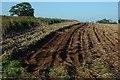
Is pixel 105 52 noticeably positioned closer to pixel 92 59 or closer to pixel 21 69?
pixel 92 59

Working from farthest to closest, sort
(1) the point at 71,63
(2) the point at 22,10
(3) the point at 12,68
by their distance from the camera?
(2) the point at 22,10 → (1) the point at 71,63 → (3) the point at 12,68

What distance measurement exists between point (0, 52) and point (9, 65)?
77.6 inches

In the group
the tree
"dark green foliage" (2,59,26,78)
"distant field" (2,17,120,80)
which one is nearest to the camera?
"dark green foliage" (2,59,26,78)

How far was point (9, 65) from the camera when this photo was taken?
23.6ft

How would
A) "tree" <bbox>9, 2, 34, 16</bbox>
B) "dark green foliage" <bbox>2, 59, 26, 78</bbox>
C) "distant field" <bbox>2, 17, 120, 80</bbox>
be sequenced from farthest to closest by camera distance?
1. "tree" <bbox>9, 2, 34, 16</bbox>
2. "distant field" <bbox>2, 17, 120, 80</bbox>
3. "dark green foliage" <bbox>2, 59, 26, 78</bbox>

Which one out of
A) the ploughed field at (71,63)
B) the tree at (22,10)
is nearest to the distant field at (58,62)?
the ploughed field at (71,63)

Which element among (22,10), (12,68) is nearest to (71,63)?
(12,68)

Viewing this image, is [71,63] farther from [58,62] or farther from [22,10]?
[22,10]

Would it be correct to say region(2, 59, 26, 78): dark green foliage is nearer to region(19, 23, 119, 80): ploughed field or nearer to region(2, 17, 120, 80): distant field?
region(2, 17, 120, 80): distant field

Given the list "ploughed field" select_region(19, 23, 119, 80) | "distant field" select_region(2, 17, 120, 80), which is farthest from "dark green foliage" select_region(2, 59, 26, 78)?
"ploughed field" select_region(19, 23, 119, 80)

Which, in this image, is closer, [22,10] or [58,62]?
[58,62]

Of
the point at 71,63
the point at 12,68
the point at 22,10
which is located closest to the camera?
the point at 12,68

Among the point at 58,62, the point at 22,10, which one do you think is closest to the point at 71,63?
the point at 58,62

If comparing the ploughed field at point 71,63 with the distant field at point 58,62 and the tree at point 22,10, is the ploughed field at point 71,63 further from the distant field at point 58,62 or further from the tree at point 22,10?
the tree at point 22,10
